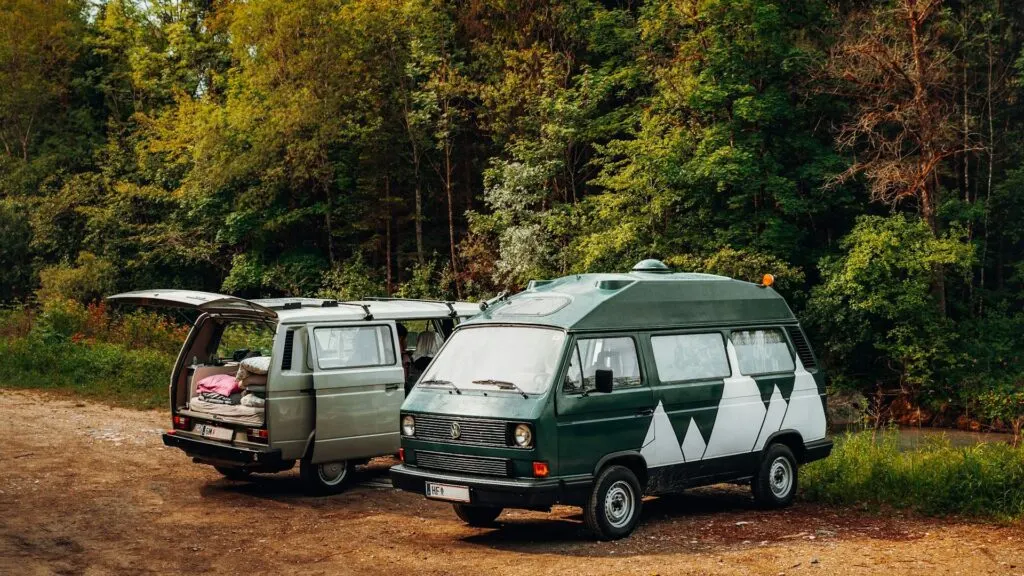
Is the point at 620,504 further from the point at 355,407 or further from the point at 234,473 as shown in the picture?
the point at 234,473

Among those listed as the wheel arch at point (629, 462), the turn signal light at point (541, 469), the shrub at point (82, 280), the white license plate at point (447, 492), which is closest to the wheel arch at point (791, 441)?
the wheel arch at point (629, 462)

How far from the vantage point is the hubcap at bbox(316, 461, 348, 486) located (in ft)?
40.7

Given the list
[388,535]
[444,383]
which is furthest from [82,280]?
[444,383]

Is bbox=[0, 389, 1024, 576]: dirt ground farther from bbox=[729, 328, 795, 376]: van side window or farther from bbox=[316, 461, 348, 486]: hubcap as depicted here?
bbox=[729, 328, 795, 376]: van side window

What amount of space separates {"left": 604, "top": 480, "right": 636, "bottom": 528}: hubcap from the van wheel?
391 centimetres

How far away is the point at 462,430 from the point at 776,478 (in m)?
4.14

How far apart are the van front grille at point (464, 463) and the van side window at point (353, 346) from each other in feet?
8.94

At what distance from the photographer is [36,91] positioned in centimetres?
4956

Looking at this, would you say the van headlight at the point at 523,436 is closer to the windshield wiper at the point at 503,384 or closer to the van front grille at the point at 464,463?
the van front grille at the point at 464,463

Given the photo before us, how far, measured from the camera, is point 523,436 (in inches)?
363

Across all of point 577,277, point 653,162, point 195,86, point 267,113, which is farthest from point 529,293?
point 195,86

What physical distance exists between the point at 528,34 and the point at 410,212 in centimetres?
924

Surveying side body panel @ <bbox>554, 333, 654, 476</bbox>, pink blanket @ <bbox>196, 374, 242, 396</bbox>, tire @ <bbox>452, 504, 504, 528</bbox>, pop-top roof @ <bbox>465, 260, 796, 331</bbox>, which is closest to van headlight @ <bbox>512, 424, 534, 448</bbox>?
side body panel @ <bbox>554, 333, 654, 476</bbox>

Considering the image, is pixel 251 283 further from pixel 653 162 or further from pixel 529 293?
pixel 529 293
